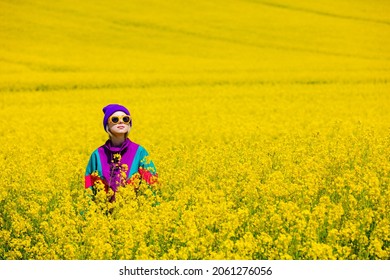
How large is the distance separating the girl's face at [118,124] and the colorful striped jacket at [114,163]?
12cm

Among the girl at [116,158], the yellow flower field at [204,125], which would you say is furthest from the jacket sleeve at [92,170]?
the yellow flower field at [204,125]

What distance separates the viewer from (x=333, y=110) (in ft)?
38.2

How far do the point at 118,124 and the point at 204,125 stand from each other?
4.77 m

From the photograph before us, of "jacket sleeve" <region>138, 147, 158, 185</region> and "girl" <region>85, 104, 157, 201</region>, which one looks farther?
"girl" <region>85, 104, 157, 201</region>

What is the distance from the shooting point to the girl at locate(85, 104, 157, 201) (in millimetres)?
5543

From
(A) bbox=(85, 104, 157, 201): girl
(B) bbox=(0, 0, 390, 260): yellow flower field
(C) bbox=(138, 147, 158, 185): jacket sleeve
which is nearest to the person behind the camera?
(B) bbox=(0, 0, 390, 260): yellow flower field

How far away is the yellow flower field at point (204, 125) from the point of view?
4.44 meters

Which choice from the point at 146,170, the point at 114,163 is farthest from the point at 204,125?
the point at 146,170

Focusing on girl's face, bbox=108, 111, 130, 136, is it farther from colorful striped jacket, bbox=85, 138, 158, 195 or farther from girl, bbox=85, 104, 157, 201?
colorful striped jacket, bbox=85, 138, 158, 195

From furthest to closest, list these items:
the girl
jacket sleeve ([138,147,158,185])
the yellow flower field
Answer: the girl, jacket sleeve ([138,147,158,185]), the yellow flower field

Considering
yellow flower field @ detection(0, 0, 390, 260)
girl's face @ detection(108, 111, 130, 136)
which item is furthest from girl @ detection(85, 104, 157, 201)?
yellow flower field @ detection(0, 0, 390, 260)

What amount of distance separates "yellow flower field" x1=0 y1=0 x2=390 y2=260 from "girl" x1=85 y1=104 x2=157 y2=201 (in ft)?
0.82

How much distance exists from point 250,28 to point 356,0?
11.1ft
